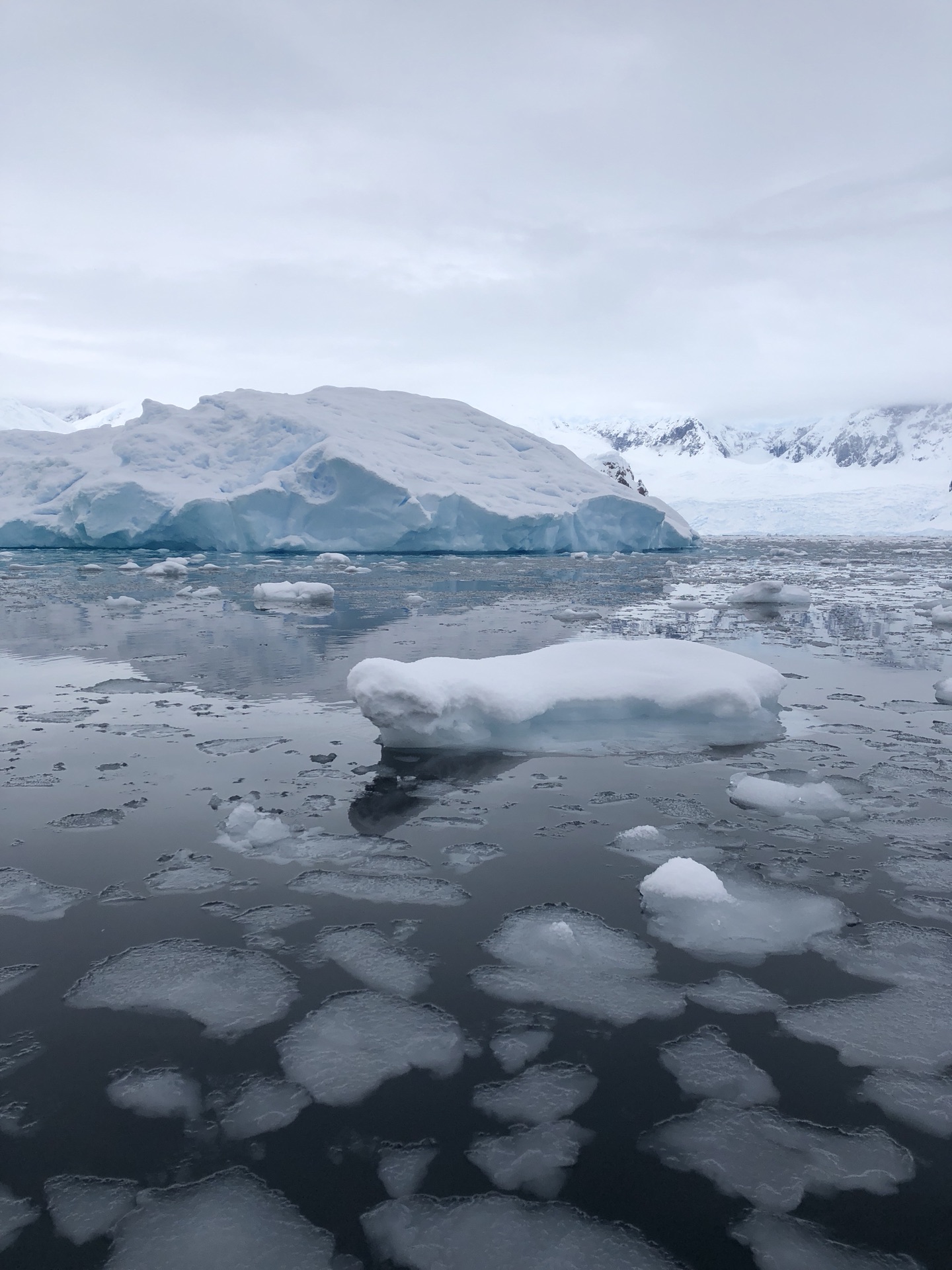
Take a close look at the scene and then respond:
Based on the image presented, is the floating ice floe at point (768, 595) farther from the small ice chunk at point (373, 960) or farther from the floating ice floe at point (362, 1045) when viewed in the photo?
the floating ice floe at point (362, 1045)

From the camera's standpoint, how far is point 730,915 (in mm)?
3236

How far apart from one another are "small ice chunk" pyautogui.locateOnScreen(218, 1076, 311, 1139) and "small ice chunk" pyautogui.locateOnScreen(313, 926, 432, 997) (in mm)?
501

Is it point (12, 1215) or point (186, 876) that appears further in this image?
point (186, 876)

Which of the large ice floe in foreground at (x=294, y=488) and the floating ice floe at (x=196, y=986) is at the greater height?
the large ice floe in foreground at (x=294, y=488)

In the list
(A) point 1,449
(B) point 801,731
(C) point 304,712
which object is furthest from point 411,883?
(A) point 1,449

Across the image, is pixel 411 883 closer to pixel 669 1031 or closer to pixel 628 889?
pixel 628 889

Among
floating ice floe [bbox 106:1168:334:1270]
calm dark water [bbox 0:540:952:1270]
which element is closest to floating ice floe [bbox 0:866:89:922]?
calm dark water [bbox 0:540:952:1270]

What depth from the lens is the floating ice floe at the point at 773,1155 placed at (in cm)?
200

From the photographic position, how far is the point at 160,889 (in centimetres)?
345

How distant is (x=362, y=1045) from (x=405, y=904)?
2.93ft

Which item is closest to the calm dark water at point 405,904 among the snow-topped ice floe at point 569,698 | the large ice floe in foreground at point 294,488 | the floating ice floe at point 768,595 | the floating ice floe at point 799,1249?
the floating ice floe at point 799,1249

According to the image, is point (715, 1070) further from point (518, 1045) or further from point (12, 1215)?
point (12, 1215)

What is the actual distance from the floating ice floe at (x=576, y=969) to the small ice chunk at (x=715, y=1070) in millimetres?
147

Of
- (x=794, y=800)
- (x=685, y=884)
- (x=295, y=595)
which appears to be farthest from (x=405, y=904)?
(x=295, y=595)
